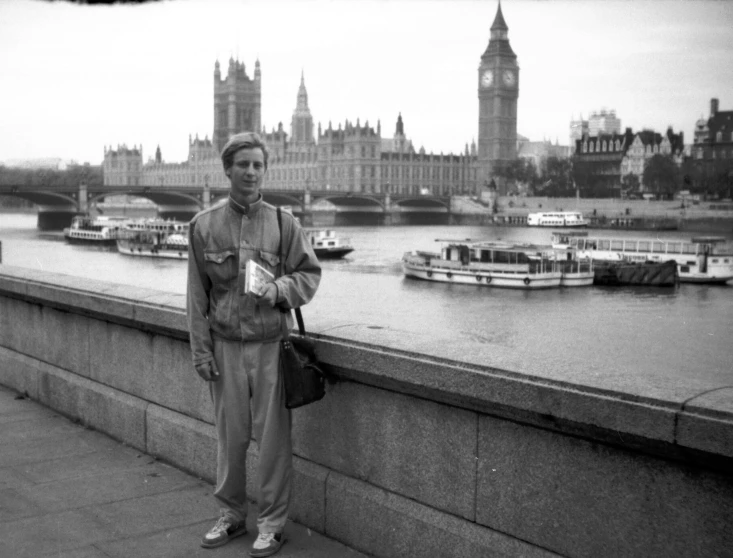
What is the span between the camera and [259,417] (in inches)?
100

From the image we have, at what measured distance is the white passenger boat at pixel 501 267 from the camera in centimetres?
2942

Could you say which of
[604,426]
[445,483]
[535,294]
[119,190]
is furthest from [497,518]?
[119,190]

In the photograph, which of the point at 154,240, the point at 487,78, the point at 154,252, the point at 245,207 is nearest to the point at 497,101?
the point at 487,78

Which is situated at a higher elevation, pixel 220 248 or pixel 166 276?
pixel 220 248

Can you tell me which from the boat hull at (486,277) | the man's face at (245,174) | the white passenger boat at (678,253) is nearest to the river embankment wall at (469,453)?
the man's face at (245,174)

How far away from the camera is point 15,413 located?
4.14 meters

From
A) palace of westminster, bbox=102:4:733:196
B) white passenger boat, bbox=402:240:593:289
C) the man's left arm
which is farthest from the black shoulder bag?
palace of westminster, bbox=102:4:733:196

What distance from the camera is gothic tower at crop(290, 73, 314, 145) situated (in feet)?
319

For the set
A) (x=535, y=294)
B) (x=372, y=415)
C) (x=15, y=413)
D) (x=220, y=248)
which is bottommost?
(x=535, y=294)

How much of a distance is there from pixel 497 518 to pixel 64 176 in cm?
5654

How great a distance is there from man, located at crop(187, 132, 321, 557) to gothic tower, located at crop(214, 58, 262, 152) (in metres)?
72.0

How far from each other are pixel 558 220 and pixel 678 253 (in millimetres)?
27583

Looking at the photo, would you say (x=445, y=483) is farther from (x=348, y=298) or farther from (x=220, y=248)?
(x=348, y=298)

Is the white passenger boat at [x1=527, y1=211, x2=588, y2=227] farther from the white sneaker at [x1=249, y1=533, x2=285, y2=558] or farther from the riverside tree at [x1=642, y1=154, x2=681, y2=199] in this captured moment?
the white sneaker at [x1=249, y1=533, x2=285, y2=558]
